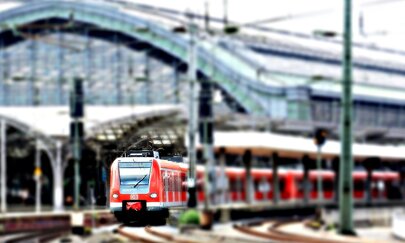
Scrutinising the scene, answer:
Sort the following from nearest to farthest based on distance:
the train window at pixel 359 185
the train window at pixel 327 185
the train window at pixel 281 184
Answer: the train window at pixel 359 185, the train window at pixel 327 185, the train window at pixel 281 184

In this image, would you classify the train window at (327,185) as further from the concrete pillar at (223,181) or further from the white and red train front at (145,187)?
the white and red train front at (145,187)

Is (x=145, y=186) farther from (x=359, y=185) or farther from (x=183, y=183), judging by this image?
(x=359, y=185)

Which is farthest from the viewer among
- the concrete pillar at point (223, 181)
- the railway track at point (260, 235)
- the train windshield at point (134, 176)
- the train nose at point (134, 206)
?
the concrete pillar at point (223, 181)

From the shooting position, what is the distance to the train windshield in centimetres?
463

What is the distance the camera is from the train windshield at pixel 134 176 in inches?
182

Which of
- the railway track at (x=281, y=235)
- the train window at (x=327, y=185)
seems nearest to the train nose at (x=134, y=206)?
the railway track at (x=281, y=235)

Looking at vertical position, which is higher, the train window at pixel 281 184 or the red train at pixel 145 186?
the train window at pixel 281 184

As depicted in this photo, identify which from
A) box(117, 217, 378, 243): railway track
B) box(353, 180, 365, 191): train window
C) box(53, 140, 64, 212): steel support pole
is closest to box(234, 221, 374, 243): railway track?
box(117, 217, 378, 243): railway track

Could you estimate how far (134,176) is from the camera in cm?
472

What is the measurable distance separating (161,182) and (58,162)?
143 meters

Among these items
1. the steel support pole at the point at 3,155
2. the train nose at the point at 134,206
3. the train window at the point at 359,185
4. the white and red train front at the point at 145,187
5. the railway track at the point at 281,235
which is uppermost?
the steel support pole at the point at 3,155

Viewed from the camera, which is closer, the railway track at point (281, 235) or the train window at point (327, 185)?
the railway track at point (281, 235)

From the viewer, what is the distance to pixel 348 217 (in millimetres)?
56281

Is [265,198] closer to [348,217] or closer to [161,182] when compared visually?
[348,217]
